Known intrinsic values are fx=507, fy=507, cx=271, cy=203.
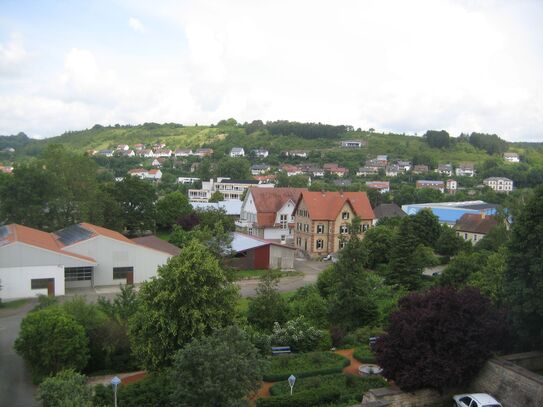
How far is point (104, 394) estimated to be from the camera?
597 inches

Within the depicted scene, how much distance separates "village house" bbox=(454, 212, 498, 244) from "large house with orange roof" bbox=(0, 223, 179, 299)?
1318 inches

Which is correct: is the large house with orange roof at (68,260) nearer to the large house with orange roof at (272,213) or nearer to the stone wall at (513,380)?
the large house with orange roof at (272,213)

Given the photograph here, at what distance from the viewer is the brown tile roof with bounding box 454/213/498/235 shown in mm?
53844

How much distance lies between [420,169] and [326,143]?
4057 cm

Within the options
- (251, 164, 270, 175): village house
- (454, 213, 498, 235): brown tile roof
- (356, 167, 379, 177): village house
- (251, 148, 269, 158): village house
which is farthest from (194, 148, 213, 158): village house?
(454, 213, 498, 235): brown tile roof


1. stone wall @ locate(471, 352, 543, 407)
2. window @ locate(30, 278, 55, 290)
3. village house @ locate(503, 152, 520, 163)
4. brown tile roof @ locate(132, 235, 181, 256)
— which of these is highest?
village house @ locate(503, 152, 520, 163)

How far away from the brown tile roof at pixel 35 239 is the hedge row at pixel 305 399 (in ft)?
66.4

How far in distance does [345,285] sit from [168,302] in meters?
9.50

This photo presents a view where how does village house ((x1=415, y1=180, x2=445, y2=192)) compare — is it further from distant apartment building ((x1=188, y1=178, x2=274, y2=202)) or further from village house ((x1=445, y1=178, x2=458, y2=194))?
distant apartment building ((x1=188, y1=178, x2=274, y2=202))

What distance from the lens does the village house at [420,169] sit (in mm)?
126938

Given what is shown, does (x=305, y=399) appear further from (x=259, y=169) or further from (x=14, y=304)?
(x=259, y=169)

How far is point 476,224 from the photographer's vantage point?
181ft

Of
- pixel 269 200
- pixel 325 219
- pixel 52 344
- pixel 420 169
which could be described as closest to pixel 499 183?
pixel 420 169

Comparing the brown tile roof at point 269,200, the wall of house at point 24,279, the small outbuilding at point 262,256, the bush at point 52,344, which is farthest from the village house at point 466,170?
the bush at point 52,344
